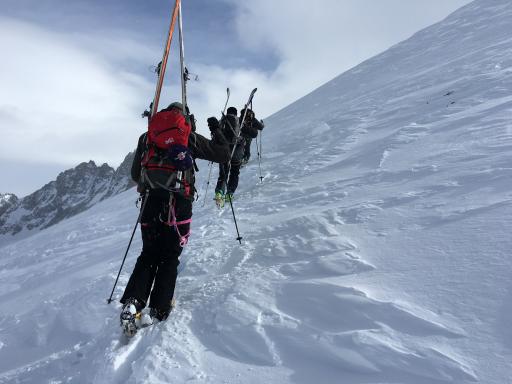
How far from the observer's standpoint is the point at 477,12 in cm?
2316

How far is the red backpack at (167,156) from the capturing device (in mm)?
4031

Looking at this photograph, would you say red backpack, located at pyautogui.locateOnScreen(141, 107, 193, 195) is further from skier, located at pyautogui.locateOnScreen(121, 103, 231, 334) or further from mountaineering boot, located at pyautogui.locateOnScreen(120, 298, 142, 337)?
mountaineering boot, located at pyautogui.locateOnScreen(120, 298, 142, 337)

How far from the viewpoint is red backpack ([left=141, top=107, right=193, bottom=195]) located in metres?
4.03

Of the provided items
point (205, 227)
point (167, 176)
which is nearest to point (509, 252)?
point (167, 176)

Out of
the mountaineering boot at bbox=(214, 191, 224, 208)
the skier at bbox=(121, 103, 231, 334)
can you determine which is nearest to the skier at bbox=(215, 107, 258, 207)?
the mountaineering boot at bbox=(214, 191, 224, 208)

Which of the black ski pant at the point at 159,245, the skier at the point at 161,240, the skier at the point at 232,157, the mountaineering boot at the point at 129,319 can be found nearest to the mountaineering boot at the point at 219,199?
the skier at the point at 232,157

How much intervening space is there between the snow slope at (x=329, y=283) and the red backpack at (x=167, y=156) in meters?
1.23

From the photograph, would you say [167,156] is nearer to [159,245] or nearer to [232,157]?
[159,245]

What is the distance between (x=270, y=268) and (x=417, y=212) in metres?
1.98

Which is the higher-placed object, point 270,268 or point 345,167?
point 345,167

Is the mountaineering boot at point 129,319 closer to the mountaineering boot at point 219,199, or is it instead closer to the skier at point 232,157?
the skier at point 232,157

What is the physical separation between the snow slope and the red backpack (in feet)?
4.03

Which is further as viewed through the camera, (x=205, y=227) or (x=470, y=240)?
(x=205, y=227)

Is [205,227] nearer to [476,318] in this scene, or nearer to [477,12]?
[476,318]
